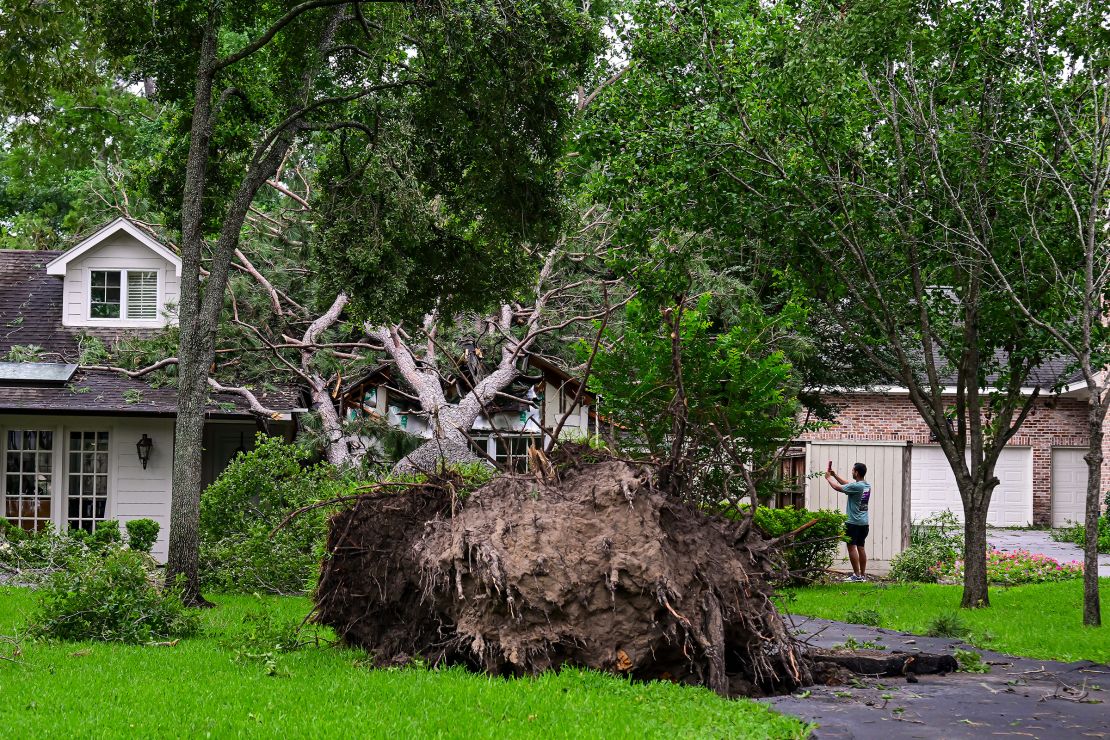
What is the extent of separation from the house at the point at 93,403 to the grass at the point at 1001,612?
1012 centimetres

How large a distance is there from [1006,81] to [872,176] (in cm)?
185

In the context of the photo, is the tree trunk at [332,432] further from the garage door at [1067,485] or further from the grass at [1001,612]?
the garage door at [1067,485]

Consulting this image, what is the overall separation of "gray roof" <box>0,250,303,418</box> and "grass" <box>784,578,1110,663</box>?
10.4 metres

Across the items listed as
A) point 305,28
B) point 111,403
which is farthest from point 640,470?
point 111,403

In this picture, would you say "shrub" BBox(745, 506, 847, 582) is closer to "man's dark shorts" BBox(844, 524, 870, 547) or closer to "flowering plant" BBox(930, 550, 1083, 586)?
"man's dark shorts" BBox(844, 524, 870, 547)

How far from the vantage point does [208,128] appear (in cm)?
1349

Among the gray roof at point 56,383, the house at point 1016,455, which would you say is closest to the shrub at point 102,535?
the gray roof at point 56,383

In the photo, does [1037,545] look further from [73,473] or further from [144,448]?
[73,473]

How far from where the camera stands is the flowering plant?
Answer: 16.9m

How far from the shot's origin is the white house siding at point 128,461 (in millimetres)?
19531

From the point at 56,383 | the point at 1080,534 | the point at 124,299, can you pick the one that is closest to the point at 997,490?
the point at 1080,534

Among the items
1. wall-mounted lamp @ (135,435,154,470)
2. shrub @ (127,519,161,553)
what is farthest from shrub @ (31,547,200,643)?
wall-mounted lamp @ (135,435,154,470)

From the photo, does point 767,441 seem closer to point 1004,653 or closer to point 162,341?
point 1004,653

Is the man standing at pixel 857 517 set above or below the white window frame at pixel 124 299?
below
